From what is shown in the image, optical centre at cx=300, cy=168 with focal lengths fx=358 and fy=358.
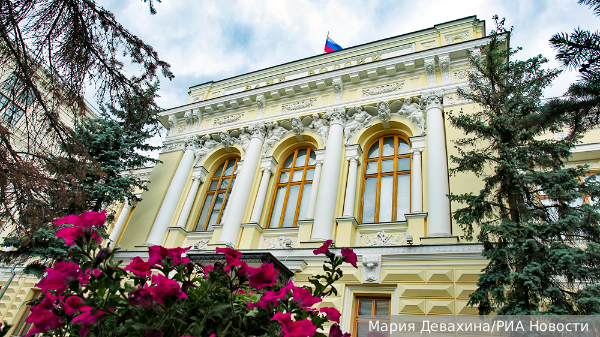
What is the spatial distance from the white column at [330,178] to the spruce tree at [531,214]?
3.86 metres

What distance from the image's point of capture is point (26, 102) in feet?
17.8

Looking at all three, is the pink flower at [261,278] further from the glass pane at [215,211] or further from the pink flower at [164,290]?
the glass pane at [215,211]

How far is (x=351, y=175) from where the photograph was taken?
34.2 ft

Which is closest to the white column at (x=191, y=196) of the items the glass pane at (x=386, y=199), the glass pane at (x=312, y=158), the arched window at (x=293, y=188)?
the arched window at (x=293, y=188)

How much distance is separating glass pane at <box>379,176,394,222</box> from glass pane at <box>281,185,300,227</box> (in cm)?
264

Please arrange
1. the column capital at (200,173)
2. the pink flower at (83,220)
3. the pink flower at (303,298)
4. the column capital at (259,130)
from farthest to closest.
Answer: the column capital at (200,173) → the column capital at (259,130) → the pink flower at (303,298) → the pink flower at (83,220)

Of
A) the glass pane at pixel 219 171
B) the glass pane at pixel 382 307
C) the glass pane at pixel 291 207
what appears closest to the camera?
the glass pane at pixel 382 307

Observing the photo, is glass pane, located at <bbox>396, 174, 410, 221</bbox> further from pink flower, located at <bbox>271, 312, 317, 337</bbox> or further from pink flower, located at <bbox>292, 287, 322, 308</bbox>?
pink flower, located at <bbox>271, 312, 317, 337</bbox>

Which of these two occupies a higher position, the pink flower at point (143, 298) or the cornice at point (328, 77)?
the cornice at point (328, 77)

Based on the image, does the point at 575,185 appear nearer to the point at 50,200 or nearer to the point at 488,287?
the point at 488,287

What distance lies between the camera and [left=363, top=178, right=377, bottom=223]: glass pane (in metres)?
9.84

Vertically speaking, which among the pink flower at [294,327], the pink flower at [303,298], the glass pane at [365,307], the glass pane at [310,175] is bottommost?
the pink flower at [294,327]

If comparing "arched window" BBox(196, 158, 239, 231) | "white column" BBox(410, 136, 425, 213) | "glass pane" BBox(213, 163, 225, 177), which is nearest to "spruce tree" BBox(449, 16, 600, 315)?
"white column" BBox(410, 136, 425, 213)

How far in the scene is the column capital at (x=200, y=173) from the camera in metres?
13.3
